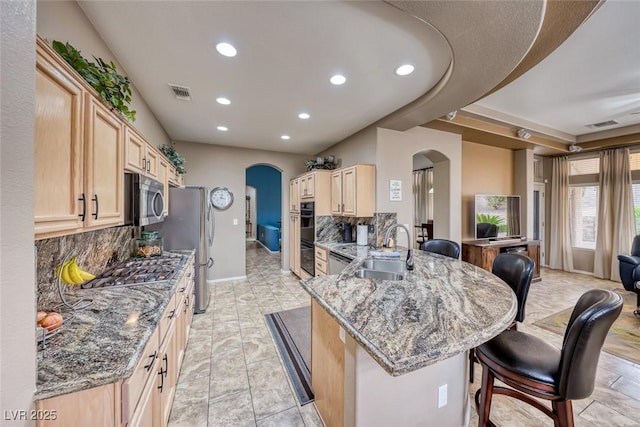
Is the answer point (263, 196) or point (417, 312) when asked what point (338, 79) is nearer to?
point (417, 312)

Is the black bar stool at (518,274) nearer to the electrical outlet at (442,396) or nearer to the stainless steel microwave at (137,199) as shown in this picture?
the electrical outlet at (442,396)

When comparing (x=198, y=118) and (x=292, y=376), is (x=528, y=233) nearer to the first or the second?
(x=292, y=376)

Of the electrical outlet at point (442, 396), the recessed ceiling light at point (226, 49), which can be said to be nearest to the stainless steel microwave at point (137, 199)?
the recessed ceiling light at point (226, 49)

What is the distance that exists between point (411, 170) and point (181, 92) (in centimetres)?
338

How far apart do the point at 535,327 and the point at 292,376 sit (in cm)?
314

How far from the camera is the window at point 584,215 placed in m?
5.38

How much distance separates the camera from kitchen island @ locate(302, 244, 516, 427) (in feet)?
3.39

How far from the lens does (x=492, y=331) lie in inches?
43.8

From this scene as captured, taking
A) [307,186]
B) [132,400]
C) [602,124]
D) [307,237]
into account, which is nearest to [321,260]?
[307,237]

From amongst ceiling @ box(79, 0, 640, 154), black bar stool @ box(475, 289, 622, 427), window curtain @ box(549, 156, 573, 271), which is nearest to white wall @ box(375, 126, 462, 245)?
ceiling @ box(79, 0, 640, 154)

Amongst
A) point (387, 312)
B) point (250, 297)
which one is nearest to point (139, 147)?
point (387, 312)

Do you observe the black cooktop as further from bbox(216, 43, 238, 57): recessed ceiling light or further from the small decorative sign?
the small decorative sign

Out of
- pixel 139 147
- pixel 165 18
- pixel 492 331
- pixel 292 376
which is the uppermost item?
pixel 165 18

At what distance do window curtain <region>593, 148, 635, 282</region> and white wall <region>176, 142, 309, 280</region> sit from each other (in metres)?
7.27
